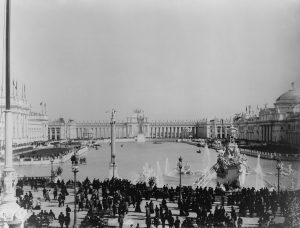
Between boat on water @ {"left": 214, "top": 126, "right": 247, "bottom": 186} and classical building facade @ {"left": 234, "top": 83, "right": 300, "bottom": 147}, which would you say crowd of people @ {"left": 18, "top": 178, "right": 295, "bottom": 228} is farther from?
classical building facade @ {"left": 234, "top": 83, "right": 300, "bottom": 147}

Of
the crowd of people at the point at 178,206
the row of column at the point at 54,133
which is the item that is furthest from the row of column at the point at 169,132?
the crowd of people at the point at 178,206

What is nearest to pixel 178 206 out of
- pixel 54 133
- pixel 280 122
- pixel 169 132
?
pixel 280 122

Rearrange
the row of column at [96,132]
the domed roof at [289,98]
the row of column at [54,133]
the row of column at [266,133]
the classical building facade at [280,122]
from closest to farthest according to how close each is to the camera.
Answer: the classical building facade at [280,122]
the domed roof at [289,98]
the row of column at [266,133]
the row of column at [54,133]
the row of column at [96,132]

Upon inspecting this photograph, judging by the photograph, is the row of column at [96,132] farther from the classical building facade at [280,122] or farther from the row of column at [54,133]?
the classical building facade at [280,122]

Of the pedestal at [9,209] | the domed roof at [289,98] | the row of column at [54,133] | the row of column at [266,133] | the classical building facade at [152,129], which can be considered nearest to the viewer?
the pedestal at [9,209]

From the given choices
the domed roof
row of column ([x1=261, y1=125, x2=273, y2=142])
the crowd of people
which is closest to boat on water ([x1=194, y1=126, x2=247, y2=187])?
the crowd of people

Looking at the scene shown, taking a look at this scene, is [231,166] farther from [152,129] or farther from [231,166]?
[152,129]

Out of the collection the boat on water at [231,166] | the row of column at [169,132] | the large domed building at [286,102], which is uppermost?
the large domed building at [286,102]

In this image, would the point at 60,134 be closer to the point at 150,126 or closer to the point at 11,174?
the point at 150,126
